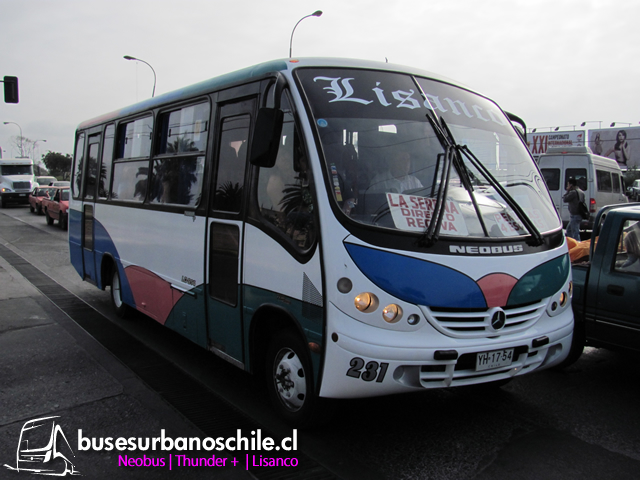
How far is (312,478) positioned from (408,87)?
2887 millimetres

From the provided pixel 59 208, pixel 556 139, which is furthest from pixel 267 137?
pixel 556 139

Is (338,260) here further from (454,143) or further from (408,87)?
(408,87)

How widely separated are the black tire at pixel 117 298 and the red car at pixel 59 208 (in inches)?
601

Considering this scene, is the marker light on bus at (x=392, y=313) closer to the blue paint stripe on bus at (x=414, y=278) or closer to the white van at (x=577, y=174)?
the blue paint stripe on bus at (x=414, y=278)

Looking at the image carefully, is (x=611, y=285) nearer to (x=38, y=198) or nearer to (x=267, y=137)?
(x=267, y=137)

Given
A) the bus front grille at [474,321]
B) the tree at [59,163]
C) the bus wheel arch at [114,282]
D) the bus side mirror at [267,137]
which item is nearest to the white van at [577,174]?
the bus wheel arch at [114,282]

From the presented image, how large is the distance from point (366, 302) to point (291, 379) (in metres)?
0.99

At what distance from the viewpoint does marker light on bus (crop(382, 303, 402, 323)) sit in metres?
3.55

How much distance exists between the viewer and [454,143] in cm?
425

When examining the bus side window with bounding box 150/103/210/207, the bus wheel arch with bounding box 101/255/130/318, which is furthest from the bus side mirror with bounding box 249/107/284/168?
the bus wheel arch with bounding box 101/255/130/318

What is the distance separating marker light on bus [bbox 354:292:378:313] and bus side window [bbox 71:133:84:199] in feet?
22.5

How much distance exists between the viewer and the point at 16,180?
126 ft

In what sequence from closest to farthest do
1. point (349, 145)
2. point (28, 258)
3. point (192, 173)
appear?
point (349, 145)
point (192, 173)
point (28, 258)

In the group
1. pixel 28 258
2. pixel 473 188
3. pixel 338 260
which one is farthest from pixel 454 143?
pixel 28 258
